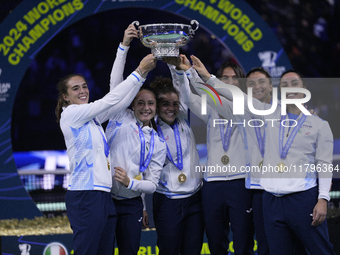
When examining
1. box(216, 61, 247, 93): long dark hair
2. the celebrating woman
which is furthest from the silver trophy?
box(216, 61, 247, 93): long dark hair

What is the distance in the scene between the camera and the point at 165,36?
10.0 feet

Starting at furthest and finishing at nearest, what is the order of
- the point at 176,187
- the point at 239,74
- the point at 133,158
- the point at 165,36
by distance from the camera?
the point at 239,74, the point at 176,187, the point at 133,158, the point at 165,36

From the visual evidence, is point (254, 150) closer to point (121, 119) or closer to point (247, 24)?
point (121, 119)

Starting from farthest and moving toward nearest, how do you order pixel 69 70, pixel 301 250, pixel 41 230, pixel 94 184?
1. pixel 69 70
2. pixel 41 230
3. pixel 301 250
4. pixel 94 184

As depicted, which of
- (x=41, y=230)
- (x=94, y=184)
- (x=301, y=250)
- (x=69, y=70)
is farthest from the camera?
(x=69, y=70)

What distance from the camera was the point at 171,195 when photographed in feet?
11.1

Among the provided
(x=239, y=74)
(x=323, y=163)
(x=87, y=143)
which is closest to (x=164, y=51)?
(x=239, y=74)

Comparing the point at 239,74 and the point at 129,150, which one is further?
the point at 239,74

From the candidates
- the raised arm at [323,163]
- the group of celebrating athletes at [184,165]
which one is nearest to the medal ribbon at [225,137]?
the group of celebrating athletes at [184,165]

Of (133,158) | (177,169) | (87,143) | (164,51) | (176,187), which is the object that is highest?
(164,51)

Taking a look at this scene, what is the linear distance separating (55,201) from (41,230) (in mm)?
660

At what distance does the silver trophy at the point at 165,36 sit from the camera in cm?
303

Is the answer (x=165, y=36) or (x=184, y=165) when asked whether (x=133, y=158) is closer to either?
(x=184, y=165)

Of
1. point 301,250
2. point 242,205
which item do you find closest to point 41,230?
point 242,205
